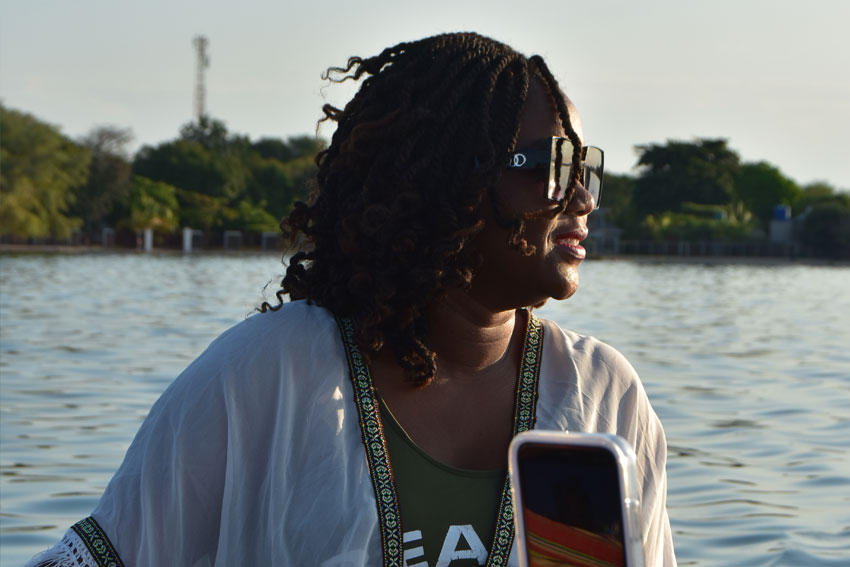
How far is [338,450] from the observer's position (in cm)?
185

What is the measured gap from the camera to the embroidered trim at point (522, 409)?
190 centimetres

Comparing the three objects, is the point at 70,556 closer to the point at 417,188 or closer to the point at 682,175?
the point at 417,188

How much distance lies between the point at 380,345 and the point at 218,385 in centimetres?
26

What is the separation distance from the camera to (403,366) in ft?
6.57

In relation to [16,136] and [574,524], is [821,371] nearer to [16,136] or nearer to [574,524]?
[574,524]

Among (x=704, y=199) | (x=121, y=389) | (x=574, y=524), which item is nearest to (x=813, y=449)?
(x=121, y=389)

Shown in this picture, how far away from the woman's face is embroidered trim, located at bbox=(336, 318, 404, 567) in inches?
9.0

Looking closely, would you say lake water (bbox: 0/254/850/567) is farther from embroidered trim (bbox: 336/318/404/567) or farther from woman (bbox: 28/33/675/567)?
embroidered trim (bbox: 336/318/404/567)

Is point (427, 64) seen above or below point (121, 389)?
above

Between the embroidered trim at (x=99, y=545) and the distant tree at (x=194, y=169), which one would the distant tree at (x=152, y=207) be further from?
the embroidered trim at (x=99, y=545)

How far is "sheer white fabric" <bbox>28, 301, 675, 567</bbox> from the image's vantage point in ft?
5.90

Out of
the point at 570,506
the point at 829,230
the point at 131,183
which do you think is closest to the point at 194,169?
the point at 131,183

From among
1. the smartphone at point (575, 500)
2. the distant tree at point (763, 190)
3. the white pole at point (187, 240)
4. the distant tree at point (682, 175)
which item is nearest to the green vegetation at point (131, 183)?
the white pole at point (187, 240)

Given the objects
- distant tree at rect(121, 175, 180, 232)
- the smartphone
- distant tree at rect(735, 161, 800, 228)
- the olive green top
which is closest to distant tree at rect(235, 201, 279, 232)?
distant tree at rect(121, 175, 180, 232)
